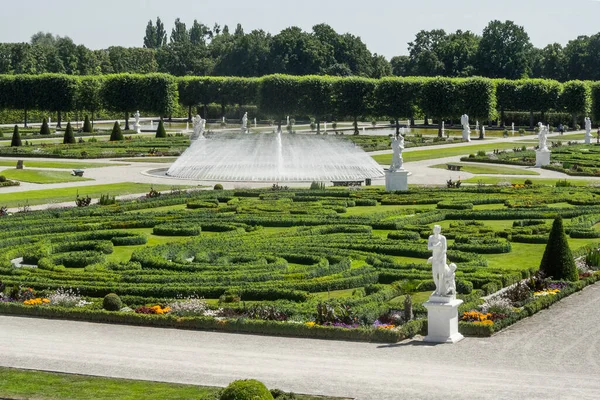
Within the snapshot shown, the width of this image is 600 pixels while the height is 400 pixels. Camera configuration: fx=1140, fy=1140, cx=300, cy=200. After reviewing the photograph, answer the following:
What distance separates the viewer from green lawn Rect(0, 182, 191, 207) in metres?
45.7

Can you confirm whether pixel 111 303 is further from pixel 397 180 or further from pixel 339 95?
pixel 339 95

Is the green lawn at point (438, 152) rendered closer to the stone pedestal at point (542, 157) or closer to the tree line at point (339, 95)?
the stone pedestal at point (542, 157)

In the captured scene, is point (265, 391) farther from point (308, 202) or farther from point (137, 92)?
point (137, 92)

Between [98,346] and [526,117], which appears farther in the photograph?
[526,117]

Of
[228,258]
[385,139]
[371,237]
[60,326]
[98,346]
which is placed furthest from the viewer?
[385,139]

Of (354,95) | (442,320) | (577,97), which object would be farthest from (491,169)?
(577,97)

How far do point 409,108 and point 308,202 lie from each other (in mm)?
59007

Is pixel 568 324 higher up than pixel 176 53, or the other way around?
pixel 176 53

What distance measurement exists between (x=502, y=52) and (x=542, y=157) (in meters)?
69.0

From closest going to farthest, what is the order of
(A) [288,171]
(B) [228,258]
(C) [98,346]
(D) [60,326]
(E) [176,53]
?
(C) [98,346], (D) [60,326], (B) [228,258], (A) [288,171], (E) [176,53]

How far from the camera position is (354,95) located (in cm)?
10244

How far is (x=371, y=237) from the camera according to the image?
111 feet

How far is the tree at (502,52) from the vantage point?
128500mm

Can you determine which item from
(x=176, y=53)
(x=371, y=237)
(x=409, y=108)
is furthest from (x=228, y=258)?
(x=176, y=53)
